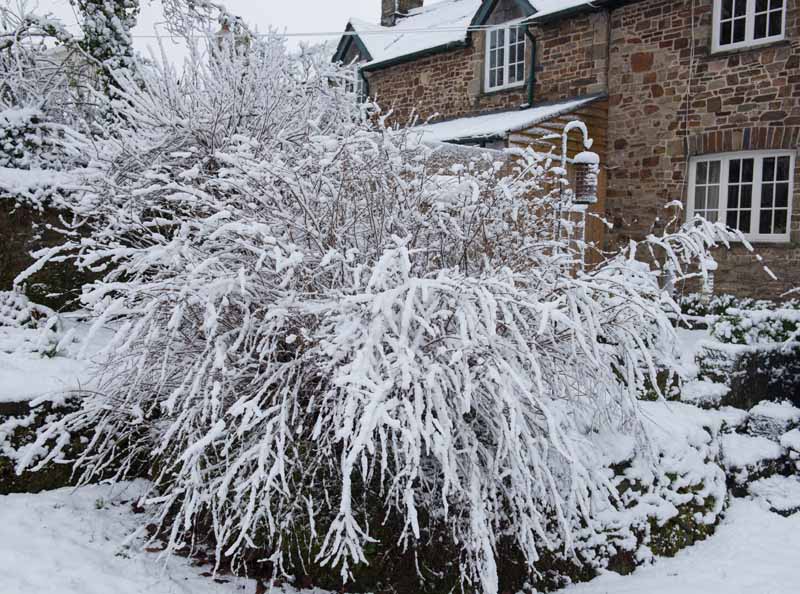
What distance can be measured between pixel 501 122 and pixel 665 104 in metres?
2.54

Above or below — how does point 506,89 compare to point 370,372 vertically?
above

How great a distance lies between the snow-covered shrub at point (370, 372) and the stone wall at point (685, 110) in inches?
261

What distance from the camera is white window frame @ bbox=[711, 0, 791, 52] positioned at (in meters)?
9.82

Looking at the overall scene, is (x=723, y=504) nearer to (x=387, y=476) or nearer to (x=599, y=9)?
(x=387, y=476)

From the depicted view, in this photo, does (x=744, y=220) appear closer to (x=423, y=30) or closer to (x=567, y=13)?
(x=567, y=13)

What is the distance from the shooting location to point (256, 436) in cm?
325

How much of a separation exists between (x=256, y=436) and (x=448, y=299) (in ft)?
3.60

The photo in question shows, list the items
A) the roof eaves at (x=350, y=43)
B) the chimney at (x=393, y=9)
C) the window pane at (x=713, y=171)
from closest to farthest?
the window pane at (x=713, y=171) → the roof eaves at (x=350, y=43) → the chimney at (x=393, y=9)

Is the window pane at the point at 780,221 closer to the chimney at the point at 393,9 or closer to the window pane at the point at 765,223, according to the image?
the window pane at the point at 765,223

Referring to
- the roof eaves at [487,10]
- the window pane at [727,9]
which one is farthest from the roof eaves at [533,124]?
the window pane at [727,9]

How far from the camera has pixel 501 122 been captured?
11.4 metres

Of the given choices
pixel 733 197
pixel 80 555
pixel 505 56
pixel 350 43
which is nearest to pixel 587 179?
pixel 80 555

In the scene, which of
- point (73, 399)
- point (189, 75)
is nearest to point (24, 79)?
point (189, 75)

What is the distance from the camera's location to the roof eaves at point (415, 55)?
45.9 feet
